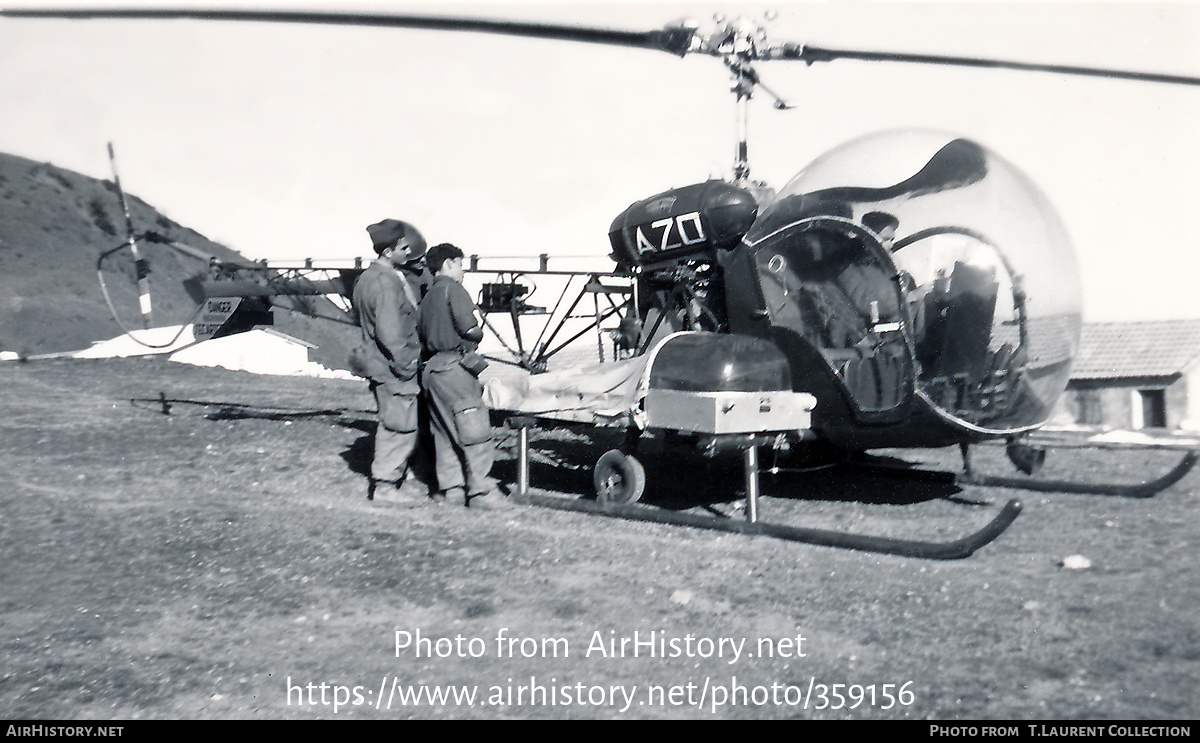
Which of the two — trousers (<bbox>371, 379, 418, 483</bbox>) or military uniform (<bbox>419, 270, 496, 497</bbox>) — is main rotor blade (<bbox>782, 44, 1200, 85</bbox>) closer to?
military uniform (<bbox>419, 270, 496, 497</bbox>)

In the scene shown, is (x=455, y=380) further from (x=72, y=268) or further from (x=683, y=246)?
(x=72, y=268)

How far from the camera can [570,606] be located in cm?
429

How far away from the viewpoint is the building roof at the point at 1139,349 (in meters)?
33.3

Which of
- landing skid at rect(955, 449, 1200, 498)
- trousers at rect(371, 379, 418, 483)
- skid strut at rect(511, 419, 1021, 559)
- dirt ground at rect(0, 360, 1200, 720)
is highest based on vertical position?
trousers at rect(371, 379, 418, 483)

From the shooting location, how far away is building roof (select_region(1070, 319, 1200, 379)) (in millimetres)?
33281

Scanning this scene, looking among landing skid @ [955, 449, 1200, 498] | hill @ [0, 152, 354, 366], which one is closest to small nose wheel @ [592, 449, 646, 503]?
landing skid @ [955, 449, 1200, 498]

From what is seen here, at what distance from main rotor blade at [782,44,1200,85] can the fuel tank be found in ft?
3.78

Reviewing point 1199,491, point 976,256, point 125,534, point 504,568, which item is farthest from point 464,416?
point 1199,491

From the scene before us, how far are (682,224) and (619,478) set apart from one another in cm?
204

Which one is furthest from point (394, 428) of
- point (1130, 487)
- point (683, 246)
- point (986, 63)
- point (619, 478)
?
point (1130, 487)

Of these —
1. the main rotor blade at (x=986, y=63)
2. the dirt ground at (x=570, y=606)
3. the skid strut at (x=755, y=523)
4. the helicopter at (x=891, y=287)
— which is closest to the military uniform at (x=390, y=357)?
the dirt ground at (x=570, y=606)

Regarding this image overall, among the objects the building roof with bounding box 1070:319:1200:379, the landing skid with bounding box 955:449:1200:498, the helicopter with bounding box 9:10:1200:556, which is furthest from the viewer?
the building roof with bounding box 1070:319:1200:379
